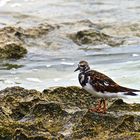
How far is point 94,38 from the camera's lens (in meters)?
15.3

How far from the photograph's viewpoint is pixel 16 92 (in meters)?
7.93

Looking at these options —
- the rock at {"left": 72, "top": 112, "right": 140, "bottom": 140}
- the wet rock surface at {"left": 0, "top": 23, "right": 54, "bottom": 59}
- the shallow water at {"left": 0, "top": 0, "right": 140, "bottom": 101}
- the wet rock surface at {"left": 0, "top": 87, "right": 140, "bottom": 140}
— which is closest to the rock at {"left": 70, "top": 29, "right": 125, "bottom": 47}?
the shallow water at {"left": 0, "top": 0, "right": 140, "bottom": 101}

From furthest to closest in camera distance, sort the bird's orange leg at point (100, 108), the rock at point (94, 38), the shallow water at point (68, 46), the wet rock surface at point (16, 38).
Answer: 1. the rock at point (94, 38)
2. the wet rock surface at point (16, 38)
3. the shallow water at point (68, 46)
4. the bird's orange leg at point (100, 108)

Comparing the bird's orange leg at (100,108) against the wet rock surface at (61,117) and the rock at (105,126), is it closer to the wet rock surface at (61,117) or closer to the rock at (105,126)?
the wet rock surface at (61,117)

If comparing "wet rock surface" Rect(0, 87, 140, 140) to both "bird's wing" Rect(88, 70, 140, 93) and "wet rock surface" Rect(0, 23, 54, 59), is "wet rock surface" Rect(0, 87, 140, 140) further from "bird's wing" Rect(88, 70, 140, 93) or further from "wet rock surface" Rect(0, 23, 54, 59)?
"wet rock surface" Rect(0, 23, 54, 59)

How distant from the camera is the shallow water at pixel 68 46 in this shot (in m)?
12.0

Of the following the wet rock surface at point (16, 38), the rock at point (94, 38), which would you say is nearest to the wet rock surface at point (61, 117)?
the wet rock surface at point (16, 38)

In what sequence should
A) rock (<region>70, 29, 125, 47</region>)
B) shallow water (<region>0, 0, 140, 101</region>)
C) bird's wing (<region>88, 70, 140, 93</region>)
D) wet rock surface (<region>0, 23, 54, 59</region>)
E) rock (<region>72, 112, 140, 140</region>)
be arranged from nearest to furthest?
rock (<region>72, 112, 140, 140</region>)
bird's wing (<region>88, 70, 140, 93</region>)
shallow water (<region>0, 0, 140, 101</region>)
wet rock surface (<region>0, 23, 54, 59</region>)
rock (<region>70, 29, 125, 47</region>)

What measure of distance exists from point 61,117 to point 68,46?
819 centimetres

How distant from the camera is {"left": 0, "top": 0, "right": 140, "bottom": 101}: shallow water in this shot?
11961mm

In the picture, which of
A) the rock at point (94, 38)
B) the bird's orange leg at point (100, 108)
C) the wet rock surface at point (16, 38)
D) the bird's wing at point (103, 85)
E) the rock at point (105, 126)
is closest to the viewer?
the rock at point (105, 126)

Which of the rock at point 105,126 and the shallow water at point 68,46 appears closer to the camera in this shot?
the rock at point 105,126

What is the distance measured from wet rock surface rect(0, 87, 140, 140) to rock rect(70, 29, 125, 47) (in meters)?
7.20

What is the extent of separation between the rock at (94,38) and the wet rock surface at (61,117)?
7.20 meters
